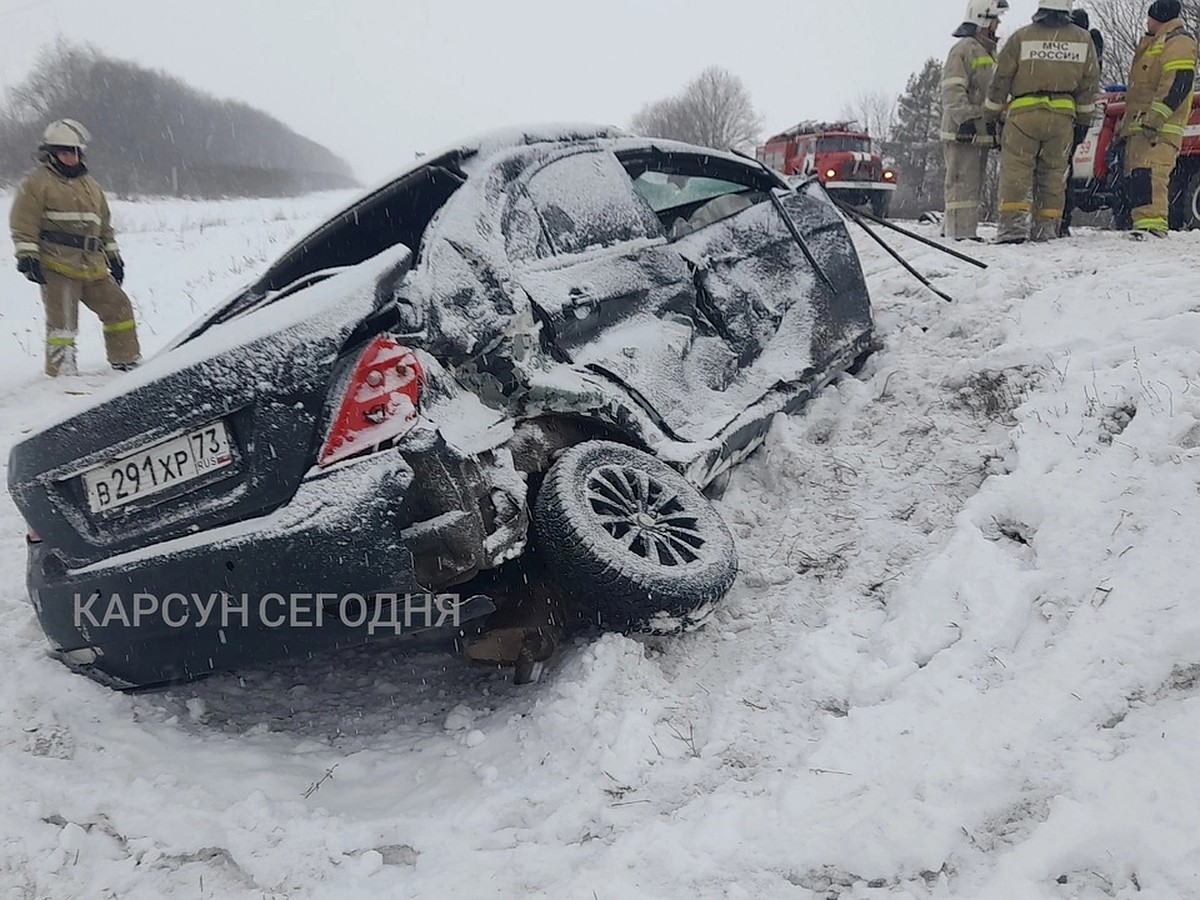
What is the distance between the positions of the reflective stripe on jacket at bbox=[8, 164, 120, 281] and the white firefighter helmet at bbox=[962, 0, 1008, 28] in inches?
304

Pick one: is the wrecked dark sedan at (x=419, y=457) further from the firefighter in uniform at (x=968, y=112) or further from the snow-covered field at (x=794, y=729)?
the firefighter in uniform at (x=968, y=112)

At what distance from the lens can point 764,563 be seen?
3309mm

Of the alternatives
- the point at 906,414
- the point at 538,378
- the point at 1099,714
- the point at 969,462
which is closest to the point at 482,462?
the point at 538,378

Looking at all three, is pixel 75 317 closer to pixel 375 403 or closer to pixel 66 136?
pixel 66 136

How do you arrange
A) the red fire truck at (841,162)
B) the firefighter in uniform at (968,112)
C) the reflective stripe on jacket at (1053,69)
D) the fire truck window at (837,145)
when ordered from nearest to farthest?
the reflective stripe on jacket at (1053,69) < the firefighter in uniform at (968,112) < the red fire truck at (841,162) < the fire truck window at (837,145)

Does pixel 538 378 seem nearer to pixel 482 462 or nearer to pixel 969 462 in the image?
pixel 482 462

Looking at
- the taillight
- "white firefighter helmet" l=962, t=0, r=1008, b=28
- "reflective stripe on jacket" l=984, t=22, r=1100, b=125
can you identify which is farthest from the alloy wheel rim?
"white firefighter helmet" l=962, t=0, r=1008, b=28

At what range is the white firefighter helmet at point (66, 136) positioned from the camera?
22.0 feet

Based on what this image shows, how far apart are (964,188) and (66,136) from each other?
7.52m

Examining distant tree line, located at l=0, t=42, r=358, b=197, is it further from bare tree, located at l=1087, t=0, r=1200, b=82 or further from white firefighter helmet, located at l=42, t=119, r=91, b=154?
bare tree, located at l=1087, t=0, r=1200, b=82

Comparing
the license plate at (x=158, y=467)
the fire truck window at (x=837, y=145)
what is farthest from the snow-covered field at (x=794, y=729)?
the fire truck window at (x=837, y=145)

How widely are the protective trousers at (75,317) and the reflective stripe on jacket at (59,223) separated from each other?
12 centimetres

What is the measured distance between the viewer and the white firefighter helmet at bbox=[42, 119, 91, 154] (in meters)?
6.70

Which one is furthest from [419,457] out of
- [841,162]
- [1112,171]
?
[841,162]
